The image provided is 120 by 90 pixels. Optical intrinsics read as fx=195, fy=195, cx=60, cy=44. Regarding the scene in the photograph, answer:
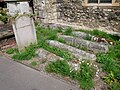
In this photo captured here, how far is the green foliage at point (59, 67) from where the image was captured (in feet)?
16.8

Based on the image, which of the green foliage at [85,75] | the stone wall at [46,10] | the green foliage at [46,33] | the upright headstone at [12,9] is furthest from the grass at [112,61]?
the upright headstone at [12,9]

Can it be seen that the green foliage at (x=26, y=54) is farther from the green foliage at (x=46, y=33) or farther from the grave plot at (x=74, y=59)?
the green foliage at (x=46, y=33)

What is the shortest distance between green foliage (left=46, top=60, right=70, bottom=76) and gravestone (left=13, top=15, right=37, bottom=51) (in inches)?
65.8

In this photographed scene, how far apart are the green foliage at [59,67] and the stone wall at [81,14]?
11.3 feet

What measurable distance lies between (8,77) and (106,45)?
131 inches

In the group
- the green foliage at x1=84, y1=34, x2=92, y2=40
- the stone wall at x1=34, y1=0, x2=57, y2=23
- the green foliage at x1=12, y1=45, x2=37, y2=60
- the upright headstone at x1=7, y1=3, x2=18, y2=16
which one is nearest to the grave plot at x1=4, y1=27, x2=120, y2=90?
the green foliage at x1=12, y1=45, x2=37, y2=60

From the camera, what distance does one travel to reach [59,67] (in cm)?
531

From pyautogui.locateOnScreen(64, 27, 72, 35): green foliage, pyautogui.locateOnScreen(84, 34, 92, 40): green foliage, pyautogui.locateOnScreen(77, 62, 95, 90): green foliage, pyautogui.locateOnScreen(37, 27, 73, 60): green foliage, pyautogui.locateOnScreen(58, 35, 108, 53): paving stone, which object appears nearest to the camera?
pyautogui.locateOnScreen(77, 62, 95, 90): green foliage

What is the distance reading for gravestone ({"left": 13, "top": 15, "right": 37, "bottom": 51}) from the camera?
21.1 feet

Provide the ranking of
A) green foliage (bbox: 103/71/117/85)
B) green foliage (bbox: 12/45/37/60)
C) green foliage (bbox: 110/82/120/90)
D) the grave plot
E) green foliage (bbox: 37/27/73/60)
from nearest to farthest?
green foliage (bbox: 110/82/120/90), green foliage (bbox: 103/71/117/85), the grave plot, green foliage (bbox: 37/27/73/60), green foliage (bbox: 12/45/37/60)

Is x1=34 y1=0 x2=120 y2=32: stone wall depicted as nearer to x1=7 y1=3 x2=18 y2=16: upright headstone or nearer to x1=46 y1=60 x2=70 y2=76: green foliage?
x1=7 y1=3 x2=18 y2=16: upright headstone

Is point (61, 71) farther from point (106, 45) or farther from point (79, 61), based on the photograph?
point (106, 45)

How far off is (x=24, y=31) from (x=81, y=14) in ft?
10.2

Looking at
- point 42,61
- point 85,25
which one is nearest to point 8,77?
point 42,61
